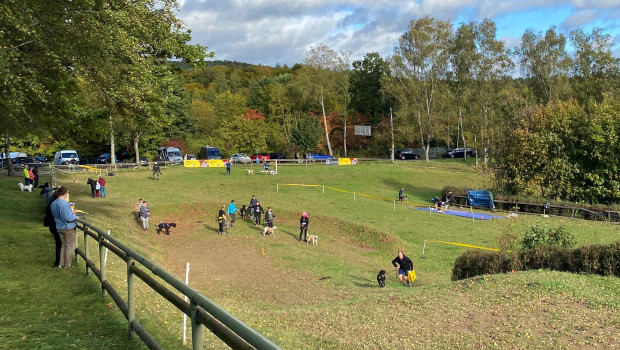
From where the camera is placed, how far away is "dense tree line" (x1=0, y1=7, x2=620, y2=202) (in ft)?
37.0

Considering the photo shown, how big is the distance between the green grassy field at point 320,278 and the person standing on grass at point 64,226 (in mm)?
383

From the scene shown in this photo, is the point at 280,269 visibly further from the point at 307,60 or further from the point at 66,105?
the point at 307,60

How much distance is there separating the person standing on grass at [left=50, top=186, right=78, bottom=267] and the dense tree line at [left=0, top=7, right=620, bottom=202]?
115 inches

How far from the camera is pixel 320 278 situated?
15984mm

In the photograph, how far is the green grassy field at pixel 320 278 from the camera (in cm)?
755

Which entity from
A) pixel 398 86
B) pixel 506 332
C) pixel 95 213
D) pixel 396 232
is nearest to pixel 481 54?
pixel 398 86

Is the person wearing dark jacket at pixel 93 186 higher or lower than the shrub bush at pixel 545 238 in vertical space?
higher

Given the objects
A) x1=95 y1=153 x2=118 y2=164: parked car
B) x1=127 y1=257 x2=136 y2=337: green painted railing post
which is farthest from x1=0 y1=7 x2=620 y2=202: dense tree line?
x1=127 y1=257 x2=136 y2=337: green painted railing post

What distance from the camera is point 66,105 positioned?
Answer: 1394 cm

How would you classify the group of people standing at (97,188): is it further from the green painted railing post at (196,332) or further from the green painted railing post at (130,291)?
the green painted railing post at (196,332)

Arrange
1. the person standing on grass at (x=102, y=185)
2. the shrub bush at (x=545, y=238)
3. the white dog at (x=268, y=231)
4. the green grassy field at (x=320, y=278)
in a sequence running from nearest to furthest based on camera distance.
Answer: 1. the green grassy field at (x=320, y=278)
2. the shrub bush at (x=545, y=238)
3. the white dog at (x=268, y=231)
4. the person standing on grass at (x=102, y=185)

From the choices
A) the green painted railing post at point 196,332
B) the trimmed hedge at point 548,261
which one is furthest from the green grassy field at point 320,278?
the green painted railing post at point 196,332

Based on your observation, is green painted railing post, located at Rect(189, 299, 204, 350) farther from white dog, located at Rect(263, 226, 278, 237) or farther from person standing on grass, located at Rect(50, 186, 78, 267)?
white dog, located at Rect(263, 226, 278, 237)

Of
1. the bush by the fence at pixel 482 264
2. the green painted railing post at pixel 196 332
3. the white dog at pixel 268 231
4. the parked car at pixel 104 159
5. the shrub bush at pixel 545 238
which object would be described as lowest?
the white dog at pixel 268 231
